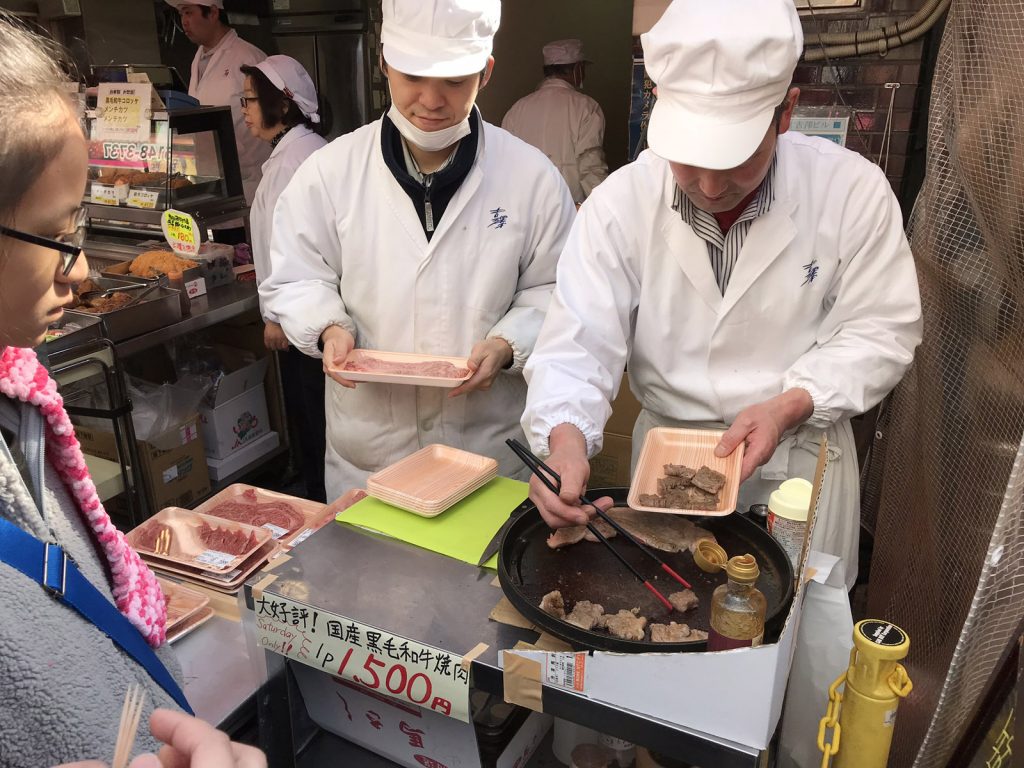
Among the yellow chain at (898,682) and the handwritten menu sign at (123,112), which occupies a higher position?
the handwritten menu sign at (123,112)

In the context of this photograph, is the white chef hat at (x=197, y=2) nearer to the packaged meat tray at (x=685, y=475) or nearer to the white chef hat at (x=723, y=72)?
the white chef hat at (x=723, y=72)

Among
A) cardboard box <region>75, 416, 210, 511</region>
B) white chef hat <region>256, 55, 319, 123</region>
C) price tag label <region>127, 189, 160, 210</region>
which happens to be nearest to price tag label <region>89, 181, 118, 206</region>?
price tag label <region>127, 189, 160, 210</region>

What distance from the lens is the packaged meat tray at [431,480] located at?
6.03 feet

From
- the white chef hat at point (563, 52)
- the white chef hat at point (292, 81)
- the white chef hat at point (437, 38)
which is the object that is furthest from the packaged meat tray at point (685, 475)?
the white chef hat at point (563, 52)

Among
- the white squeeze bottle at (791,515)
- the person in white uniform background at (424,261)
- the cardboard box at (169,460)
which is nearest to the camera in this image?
the white squeeze bottle at (791,515)

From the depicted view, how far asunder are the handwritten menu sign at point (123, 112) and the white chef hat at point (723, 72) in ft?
10.2

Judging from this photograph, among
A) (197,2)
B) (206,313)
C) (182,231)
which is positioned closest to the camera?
(182,231)

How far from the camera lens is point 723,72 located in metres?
1.70

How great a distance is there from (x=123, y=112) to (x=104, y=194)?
1.55 ft

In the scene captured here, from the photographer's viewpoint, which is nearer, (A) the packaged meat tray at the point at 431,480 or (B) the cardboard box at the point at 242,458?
(A) the packaged meat tray at the point at 431,480

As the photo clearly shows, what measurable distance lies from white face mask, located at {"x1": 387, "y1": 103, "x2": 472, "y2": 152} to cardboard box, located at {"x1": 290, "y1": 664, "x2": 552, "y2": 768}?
5.19ft

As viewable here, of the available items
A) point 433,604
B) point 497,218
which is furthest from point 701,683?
point 497,218

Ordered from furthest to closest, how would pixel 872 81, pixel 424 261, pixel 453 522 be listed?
pixel 872 81
pixel 424 261
pixel 453 522

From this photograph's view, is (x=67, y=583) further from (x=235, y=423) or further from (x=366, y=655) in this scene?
(x=235, y=423)
